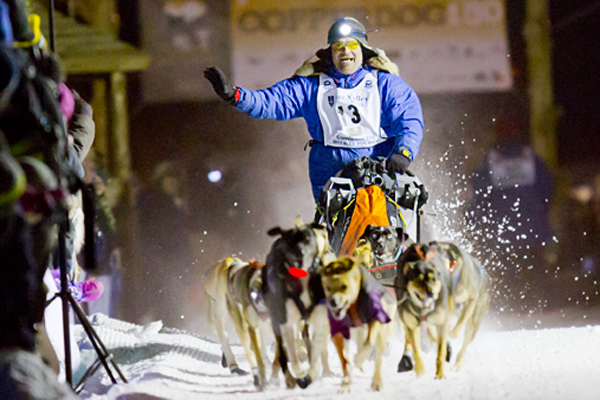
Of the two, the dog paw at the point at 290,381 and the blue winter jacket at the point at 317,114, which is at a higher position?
the blue winter jacket at the point at 317,114

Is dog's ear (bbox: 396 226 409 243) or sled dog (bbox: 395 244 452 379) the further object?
dog's ear (bbox: 396 226 409 243)

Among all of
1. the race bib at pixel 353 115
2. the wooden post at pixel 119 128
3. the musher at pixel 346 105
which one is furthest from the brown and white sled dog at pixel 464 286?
the wooden post at pixel 119 128

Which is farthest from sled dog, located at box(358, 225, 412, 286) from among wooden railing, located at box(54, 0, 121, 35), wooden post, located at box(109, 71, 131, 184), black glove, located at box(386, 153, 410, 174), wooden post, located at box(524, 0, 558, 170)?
wooden railing, located at box(54, 0, 121, 35)

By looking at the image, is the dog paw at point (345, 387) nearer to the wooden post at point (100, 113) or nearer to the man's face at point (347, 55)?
the man's face at point (347, 55)

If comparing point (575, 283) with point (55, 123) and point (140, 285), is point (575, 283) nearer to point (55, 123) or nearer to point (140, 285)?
point (140, 285)

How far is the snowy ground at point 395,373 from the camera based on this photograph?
2.29 m

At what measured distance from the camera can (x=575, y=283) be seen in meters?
A: 5.42

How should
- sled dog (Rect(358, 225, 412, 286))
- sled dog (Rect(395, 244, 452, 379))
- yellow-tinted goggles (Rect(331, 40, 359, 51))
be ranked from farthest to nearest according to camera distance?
yellow-tinted goggles (Rect(331, 40, 359, 51)), sled dog (Rect(358, 225, 412, 286)), sled dog (Rect(395, 244, 452, 379))

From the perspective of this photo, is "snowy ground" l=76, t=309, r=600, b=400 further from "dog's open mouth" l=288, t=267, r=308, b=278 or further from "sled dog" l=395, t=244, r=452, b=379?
"dog's open mouth" l=288, t=267, r=308, b=278

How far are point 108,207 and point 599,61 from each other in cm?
450

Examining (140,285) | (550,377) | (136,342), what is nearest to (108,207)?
(140,285)

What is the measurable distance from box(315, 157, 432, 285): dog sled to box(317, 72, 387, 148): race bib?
0.90ft

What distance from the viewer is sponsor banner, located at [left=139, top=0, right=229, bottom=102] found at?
16.6 feet

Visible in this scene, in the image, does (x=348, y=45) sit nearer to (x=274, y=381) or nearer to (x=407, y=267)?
(x=407, y=267)
